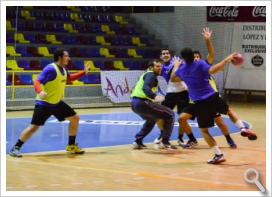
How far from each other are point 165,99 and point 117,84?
272 inches

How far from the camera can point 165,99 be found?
10.3 meters

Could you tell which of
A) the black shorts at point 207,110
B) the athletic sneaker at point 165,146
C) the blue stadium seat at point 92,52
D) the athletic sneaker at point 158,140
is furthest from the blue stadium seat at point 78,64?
the black shorts at point 207,110

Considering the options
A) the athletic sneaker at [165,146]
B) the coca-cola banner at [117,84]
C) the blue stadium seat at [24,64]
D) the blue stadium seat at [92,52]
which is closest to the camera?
the athletic sneaker at [165,146]

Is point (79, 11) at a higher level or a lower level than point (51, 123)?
higher

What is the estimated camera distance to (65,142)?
10.3m

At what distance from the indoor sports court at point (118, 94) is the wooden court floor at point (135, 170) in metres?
0.01

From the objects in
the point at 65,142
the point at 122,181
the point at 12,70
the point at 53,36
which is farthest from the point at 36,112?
the point at 53,36

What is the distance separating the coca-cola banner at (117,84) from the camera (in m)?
17.0

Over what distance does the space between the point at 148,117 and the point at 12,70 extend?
24.9ft

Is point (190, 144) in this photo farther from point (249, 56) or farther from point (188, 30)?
point (188, 30)

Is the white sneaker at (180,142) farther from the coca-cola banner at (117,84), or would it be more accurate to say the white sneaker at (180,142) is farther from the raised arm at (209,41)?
the coca-cola banner at (117,84)

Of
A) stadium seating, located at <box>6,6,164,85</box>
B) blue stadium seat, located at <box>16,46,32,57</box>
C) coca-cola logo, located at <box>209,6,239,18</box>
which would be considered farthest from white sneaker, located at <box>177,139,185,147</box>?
coca-cola logo, located at <box>209,6,239,18</box>

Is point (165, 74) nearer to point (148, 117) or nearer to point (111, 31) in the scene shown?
point (148, 117)

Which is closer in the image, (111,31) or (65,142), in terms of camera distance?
(65,142)
